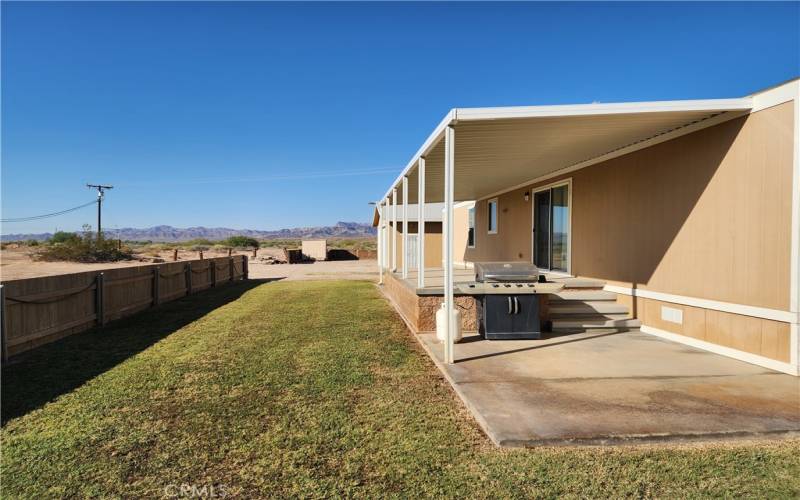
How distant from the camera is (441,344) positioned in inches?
222

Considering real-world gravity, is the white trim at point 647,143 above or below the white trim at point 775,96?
below

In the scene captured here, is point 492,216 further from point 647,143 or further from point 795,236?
point 795,236

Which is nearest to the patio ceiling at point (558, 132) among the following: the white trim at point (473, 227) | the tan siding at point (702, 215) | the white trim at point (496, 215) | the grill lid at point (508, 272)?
the tan siding at point (702, 215)

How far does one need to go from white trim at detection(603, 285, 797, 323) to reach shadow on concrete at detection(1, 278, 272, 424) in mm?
7016

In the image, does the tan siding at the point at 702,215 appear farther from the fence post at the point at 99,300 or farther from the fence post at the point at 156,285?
the fence post at the point at 156,285

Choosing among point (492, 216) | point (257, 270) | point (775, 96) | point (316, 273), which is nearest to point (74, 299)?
point (775, 96)

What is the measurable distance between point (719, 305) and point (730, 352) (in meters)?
0.54

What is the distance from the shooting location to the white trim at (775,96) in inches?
167

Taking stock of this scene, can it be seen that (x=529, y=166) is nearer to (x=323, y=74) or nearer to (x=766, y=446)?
(x=766, y=446)

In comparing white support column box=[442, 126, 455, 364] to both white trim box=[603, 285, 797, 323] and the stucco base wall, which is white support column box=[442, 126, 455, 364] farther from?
white trim box=[603, 285, 797, 323]

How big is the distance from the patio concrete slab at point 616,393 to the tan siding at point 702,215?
0.94 m

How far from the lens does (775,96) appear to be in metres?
4.43

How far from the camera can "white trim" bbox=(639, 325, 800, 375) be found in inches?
170

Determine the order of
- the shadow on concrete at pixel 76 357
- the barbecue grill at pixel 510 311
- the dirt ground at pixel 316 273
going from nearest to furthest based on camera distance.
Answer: the shadow on concrete at pixel 76 357
the barbecue grill at pixel 510 311
the dirt ground at pixel 316 273
